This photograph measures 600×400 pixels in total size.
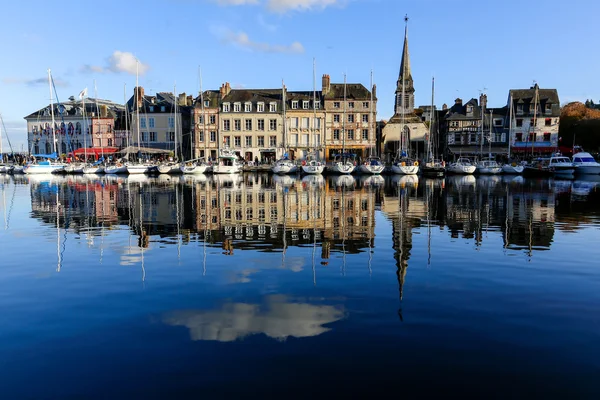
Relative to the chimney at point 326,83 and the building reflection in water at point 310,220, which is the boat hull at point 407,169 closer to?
the chimney at point 326,83

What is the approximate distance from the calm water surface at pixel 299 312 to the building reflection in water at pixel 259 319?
1.7 inches

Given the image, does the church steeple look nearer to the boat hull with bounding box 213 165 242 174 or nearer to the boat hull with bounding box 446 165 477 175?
the boat hull with bounding box 446 165 477 175

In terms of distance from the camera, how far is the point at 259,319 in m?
8.41

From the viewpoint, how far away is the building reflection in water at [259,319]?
780 cm

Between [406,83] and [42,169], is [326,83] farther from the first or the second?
[42,169]

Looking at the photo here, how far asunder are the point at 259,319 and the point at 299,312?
2.54 feet

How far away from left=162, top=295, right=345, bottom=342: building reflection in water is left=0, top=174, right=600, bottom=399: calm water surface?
0.04 m

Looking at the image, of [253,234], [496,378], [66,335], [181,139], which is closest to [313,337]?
[496,378]

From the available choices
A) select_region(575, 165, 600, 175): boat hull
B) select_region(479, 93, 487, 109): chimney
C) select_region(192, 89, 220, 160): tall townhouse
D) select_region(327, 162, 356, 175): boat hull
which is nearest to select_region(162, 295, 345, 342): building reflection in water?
select_region(327, 162, 356, 175): boat hull

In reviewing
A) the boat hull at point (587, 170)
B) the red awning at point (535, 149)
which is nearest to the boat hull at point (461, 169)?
the boat hull at point (587, 170)

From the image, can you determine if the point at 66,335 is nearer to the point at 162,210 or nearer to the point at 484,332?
the point at 484,332

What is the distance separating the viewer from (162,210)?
24984 mm

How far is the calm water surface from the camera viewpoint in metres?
6.26

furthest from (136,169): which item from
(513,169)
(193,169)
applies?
(513,169)
